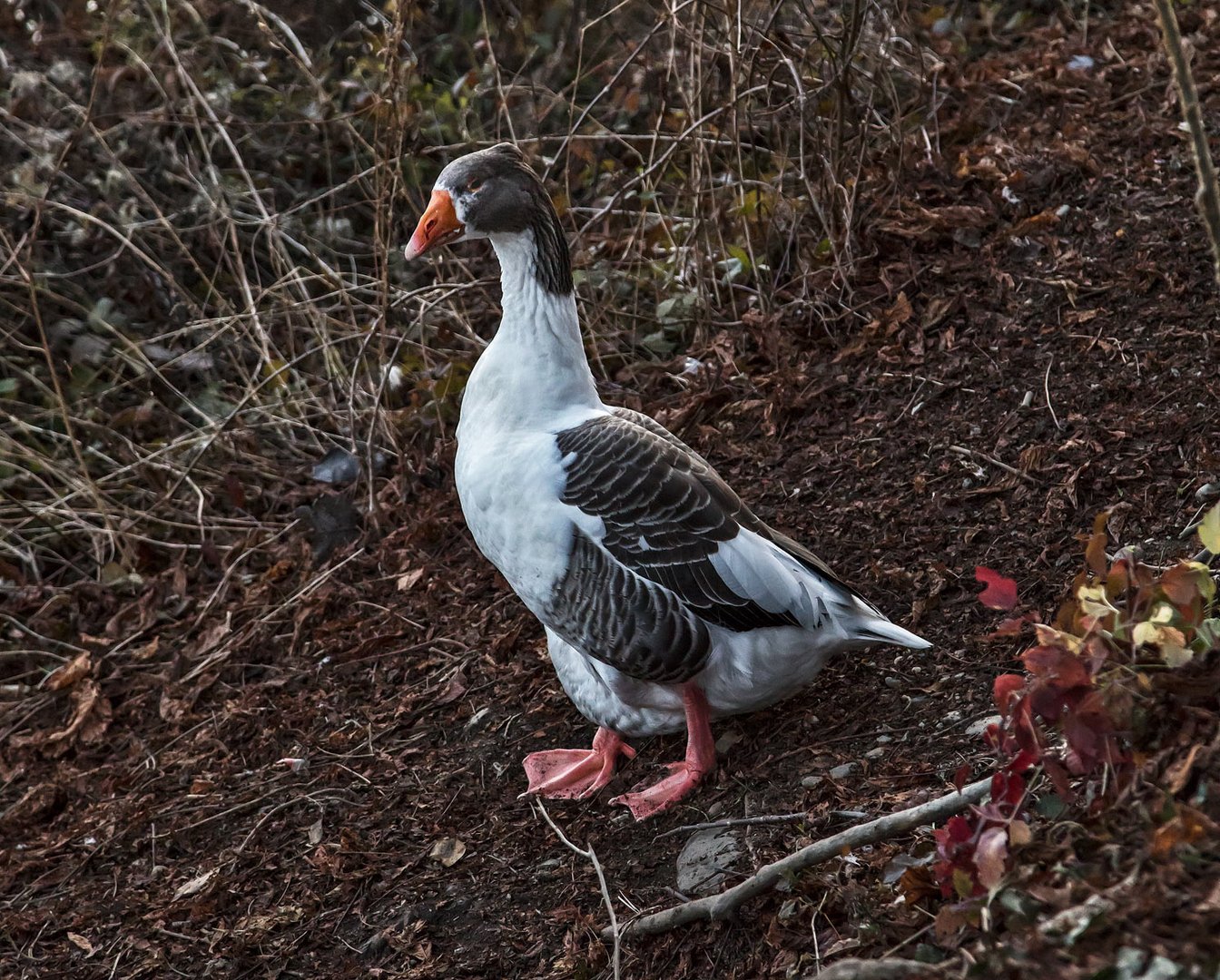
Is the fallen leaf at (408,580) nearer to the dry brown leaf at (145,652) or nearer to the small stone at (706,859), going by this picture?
the dry brown leaf at (145,652)

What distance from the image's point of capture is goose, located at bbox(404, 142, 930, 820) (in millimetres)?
3631

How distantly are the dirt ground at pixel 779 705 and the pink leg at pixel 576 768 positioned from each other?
6 cm

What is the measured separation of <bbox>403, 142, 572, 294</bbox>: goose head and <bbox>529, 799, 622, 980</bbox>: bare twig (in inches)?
62.1

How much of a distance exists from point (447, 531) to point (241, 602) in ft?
3.05

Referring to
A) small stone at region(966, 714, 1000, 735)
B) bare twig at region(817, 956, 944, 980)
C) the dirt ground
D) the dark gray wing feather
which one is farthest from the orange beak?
bare twig at region(817, 956, 944, 980)

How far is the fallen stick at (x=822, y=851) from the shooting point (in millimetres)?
2914

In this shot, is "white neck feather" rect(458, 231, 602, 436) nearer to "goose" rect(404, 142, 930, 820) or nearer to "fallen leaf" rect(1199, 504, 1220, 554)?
"goose" rect(404, 142, 930, 820)

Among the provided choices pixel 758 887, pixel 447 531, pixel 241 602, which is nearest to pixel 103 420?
pixel 241 602

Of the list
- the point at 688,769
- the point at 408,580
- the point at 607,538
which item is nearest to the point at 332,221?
the point at 408,580

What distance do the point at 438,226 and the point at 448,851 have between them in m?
1.86

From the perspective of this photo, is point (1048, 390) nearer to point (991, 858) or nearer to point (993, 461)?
point (993, 461)

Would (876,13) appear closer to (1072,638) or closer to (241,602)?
(241,602)

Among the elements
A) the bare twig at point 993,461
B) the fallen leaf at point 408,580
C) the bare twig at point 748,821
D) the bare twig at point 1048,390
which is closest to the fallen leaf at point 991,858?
the bare twig at point 748,821

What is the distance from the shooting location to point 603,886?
3.36 meters
